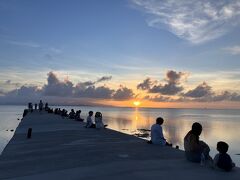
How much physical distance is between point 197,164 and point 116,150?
5.02m

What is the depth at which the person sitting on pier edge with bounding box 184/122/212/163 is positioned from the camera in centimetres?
1276

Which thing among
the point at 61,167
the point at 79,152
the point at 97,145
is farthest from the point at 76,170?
the point at 97,145

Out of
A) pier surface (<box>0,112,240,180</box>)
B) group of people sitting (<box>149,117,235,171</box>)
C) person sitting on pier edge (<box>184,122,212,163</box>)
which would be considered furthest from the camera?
person sitting on pier edge (<box>184,122,212,163</box>)

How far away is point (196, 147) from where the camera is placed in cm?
1320

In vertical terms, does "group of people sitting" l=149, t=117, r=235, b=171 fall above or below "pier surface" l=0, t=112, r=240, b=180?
above

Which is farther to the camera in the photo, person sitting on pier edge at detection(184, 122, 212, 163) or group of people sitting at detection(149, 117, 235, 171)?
person sitting on pier edge at detection(184, 122, 212, 163)

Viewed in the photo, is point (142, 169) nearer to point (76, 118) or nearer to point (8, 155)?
point (8, 155)

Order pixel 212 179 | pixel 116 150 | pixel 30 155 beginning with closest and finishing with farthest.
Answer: pixel 212 179 < pixel 30 155 < pixel 116 150

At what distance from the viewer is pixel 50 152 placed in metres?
16.5

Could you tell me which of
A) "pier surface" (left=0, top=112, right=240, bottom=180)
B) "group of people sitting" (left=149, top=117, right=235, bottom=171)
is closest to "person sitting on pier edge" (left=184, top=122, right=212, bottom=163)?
"group of people sitting" (left=149, top=117, right=235, bottom=171)

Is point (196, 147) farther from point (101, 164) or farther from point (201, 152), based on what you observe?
point (101, 164)

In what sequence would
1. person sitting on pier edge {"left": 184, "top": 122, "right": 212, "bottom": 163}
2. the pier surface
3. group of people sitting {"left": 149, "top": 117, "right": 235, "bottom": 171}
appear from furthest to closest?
person sitting on pier edge {"left": 184, "top": 122, "right": 212, "bottom": 163} → group of people sitting {"left": 149, "top": 117, "right": 235, "bottom": 171} → the pier surface

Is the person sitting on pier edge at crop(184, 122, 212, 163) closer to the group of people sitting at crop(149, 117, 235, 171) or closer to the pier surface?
the group of people sitting at crop(149, 117, 235, 171)

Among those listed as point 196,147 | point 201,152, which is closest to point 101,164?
point 196,147
